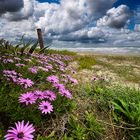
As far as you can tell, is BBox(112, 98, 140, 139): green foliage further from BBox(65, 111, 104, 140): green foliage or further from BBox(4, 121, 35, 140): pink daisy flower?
BBox(4, 121, 35, 140): pink daisy flower

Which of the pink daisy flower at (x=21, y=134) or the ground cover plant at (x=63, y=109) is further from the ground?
the pink daisy flower at (x=21, y=134)

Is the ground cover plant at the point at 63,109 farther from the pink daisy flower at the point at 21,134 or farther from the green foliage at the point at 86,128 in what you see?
the pink daisy flower at the point at 21,134

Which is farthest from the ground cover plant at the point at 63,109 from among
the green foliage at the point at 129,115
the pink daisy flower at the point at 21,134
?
the pink daisy flower at the point at 21,134

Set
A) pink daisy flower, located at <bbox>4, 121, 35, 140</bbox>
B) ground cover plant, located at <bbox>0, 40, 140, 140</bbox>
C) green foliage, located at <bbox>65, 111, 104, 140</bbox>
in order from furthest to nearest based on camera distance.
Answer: green foliage, located at <bbox>65, 111, 104, 140</bbox> < ground cover plant, located at <bbox>0, 40, 140, 140</bbox> < pink daisy flower, located at <bbox>4, 121, 35, 140</bbox>

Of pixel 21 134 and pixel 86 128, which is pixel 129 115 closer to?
pixel 86 128

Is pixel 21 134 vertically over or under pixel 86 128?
over

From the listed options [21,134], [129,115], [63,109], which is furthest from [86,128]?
[21,134]

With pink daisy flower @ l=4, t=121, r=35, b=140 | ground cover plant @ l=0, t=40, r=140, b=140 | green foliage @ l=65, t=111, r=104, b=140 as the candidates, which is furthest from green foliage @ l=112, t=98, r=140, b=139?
pink daisy flower @ l=4, t=121, r=35, b=140

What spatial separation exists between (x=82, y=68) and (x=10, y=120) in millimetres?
13530

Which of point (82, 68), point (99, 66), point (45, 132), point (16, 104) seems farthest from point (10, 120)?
point (99, 66)

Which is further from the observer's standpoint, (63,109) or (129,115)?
(129,115)

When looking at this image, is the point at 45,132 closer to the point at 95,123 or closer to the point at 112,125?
the point at 95,123

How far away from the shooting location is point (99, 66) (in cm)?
1909

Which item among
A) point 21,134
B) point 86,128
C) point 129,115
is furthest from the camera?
point 129,115
